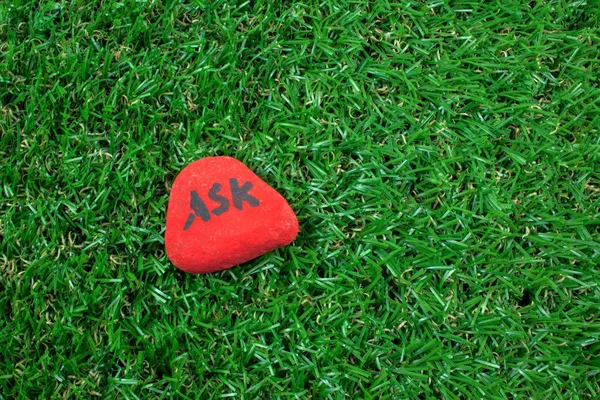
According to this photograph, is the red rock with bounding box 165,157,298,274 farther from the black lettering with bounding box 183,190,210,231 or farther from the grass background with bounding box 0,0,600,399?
the grass background with bounding box 0,0,600,399

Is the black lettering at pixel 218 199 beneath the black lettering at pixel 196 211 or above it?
above

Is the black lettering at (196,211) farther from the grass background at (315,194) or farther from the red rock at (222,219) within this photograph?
the grass background at (315,194)

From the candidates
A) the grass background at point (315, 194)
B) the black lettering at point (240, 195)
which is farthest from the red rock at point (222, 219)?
the grass background at point (315, 194)

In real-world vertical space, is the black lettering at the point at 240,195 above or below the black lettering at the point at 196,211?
above

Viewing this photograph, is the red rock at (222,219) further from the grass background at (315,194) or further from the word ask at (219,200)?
the grass background at (315,194)

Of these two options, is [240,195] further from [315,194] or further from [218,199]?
[315,194]

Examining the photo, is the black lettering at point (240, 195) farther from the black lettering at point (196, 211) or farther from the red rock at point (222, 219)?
the black lettering at point (196, 211)

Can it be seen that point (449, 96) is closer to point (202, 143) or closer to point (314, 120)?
point (314, 120)

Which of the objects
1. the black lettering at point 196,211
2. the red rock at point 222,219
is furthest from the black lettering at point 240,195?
the black lettering at point 196,211
